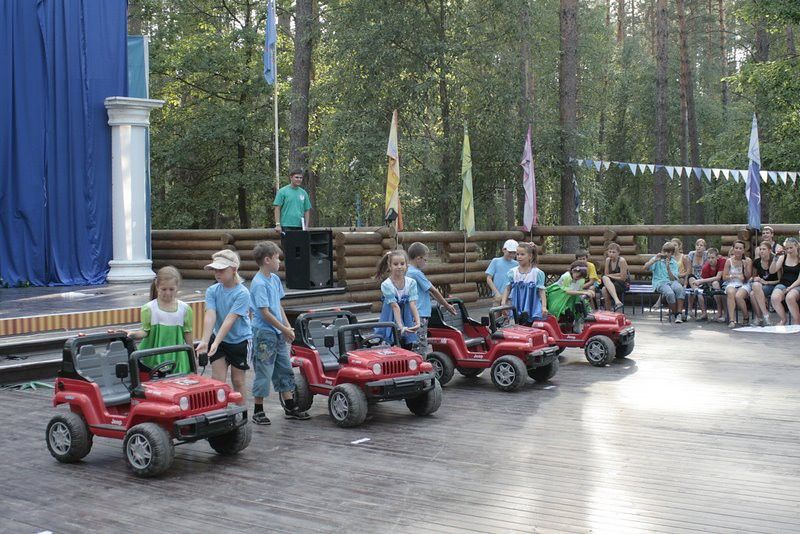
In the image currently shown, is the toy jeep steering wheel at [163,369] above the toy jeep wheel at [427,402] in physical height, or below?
above

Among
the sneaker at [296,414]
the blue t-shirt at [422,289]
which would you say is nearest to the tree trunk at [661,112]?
the blue t-shirt at [422,289]

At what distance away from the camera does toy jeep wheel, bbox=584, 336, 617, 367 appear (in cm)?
1022

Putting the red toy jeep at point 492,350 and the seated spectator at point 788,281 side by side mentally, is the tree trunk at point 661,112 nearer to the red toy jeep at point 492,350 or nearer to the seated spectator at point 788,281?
the seated spectator at point 788,281

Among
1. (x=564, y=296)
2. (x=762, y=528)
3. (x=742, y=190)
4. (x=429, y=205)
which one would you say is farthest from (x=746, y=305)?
(x=742, y=190)

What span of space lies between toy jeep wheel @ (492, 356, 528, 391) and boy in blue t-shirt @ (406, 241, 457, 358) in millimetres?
689

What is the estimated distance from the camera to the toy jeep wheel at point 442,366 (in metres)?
8.97

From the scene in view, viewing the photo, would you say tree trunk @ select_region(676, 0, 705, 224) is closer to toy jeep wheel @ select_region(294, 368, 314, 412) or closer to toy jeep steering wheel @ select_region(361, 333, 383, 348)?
toy jeep steering wheel @ select_region(361, 333, 383, 348)

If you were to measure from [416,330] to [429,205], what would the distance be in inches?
440

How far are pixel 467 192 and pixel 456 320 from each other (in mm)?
5809

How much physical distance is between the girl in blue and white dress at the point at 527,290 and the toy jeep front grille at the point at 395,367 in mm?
2698

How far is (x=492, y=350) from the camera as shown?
884 cm

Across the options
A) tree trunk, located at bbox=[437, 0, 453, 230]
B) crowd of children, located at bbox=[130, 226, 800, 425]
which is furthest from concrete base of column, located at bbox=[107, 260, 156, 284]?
crowd of children, located at bbox=[130, 226, 800, 425]

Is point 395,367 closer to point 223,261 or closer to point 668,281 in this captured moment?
point 223,261

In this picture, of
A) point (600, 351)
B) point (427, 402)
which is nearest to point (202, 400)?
point (427, 402)
